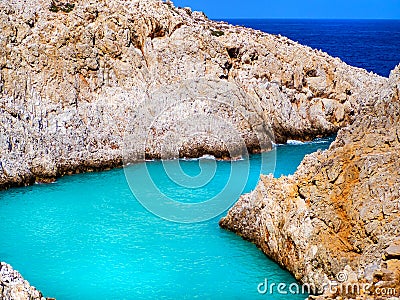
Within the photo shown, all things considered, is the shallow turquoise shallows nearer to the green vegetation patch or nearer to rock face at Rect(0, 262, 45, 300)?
rock face at Rect(0, 262, 45, 300)

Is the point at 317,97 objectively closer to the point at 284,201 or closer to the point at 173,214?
the point at 173,214

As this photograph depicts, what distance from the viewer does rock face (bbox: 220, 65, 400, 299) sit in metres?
18.4

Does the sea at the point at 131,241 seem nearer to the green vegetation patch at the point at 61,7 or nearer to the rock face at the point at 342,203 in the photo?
the rock face at the point at 342,203

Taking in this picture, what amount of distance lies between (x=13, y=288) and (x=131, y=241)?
1142 cm

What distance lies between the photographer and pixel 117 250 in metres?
24.9

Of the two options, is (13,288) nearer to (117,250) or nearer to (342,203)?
(117,250)

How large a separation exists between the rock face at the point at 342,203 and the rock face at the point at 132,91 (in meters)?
17.1

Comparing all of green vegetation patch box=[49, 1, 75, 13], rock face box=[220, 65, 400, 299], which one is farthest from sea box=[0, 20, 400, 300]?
green vegetation patch box=[49, 1, 75, 13]

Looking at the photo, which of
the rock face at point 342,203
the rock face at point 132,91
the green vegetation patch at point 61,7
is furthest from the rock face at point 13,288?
the green vegetation patch at point 61,7

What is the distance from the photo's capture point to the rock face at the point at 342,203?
1836 cm

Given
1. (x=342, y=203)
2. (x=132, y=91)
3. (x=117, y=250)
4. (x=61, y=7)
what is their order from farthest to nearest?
(x=61, y=7) → (x=132, y=91) → (x=117, y=250) → (x=342, y=203)

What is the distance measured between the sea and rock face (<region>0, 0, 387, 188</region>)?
183 centimetres

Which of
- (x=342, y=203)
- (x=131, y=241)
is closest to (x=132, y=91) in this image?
(x=131, y=241)

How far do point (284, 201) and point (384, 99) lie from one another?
498 centimetres
